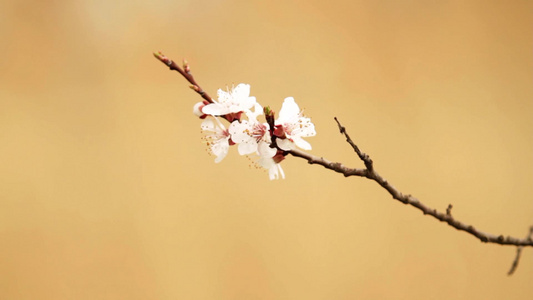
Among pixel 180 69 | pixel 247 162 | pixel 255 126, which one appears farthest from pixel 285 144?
pixel 247 162

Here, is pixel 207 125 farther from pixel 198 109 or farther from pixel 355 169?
pixel 355 169

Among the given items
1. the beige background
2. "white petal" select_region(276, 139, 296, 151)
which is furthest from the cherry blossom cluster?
the beige background

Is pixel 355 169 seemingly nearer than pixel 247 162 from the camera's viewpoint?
Yes

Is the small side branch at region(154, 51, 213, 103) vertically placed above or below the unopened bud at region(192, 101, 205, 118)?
above

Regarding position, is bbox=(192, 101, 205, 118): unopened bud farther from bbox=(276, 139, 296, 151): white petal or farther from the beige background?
the beige background

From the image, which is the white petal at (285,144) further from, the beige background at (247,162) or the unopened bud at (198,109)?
the beige background at (247,162)

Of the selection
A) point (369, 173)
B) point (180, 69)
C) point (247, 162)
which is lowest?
point (369, 173)

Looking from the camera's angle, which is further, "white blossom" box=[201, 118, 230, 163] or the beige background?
the beige background

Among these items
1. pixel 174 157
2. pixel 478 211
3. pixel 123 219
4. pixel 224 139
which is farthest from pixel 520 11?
pixel 123 219

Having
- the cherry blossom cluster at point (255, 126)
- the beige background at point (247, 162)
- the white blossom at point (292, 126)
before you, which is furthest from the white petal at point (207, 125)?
the beige background at point (247, 162)
